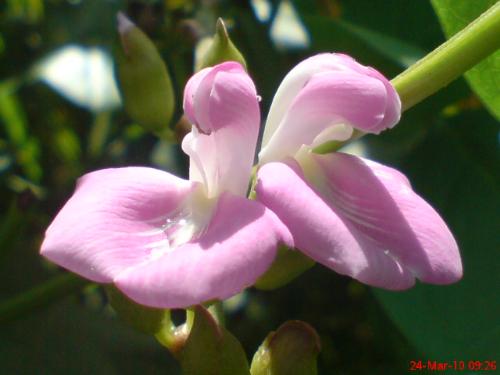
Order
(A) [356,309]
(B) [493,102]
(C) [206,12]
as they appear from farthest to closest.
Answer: (A) [356,309] < (C) [206,12] < (B) [493,102]

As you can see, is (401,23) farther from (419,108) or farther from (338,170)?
(338,170)

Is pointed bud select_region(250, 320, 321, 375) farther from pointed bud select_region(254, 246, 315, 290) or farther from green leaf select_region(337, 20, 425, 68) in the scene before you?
green leaf select_region(337, 20, 425, 68)

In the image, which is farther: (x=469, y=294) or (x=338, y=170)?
(x=469, y=294)

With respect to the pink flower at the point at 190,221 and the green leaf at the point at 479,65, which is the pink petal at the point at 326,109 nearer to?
the pink flower at the point at 190,221

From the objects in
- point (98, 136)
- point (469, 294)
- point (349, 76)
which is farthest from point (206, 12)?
point (349, 76)

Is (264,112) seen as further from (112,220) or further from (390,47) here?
(112,220)

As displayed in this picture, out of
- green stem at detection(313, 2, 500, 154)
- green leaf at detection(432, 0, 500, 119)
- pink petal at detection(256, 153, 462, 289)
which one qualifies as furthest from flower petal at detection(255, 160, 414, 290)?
green leaf at detection(432, 0, 500, 119)

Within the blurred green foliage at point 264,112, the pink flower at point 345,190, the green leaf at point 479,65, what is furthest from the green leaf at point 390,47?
the pink flower at point 345,190
